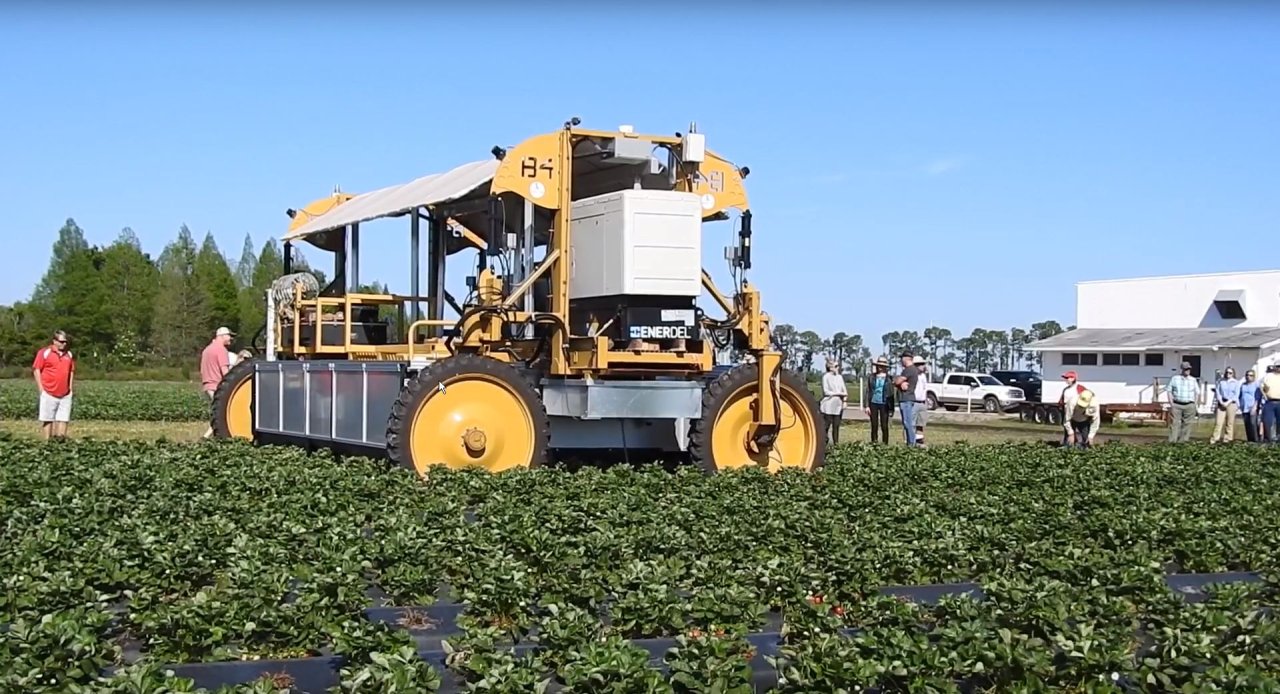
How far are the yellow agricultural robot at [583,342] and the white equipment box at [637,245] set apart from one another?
2 centimetres

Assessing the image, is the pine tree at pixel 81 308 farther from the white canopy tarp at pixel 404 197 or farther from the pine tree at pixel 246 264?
the white canopy tarp at pixel 404 197

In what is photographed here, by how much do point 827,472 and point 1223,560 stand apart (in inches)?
203

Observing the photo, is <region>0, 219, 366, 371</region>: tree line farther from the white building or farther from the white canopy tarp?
the white canopy tarp

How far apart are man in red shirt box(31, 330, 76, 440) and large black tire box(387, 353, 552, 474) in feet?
26.3

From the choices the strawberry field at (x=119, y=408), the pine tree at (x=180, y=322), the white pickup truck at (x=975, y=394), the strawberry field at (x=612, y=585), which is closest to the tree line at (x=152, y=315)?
the pine tree at (x=180, y=322)

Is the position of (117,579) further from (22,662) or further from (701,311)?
(701,311)

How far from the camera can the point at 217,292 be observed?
9494 centimetres

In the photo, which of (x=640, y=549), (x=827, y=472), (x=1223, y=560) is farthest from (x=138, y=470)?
(x=1223, y=560)

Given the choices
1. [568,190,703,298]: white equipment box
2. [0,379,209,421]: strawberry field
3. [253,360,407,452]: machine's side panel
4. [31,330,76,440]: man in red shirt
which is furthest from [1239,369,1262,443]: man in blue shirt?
[0,379,209,421]: strawberry field

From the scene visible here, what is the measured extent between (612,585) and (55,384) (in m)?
13.7

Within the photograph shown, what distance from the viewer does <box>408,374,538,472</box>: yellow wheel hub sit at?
42.0ft

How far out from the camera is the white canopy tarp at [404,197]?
45.4 ft

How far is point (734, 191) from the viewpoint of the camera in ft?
47.2

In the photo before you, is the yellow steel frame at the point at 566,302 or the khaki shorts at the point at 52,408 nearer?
the yellow steel frame at the point at 566,302
